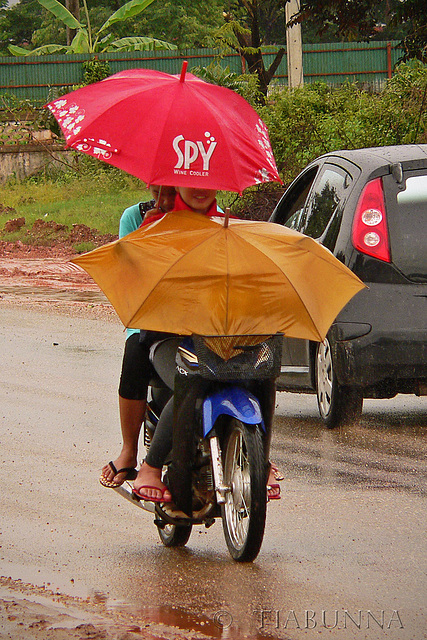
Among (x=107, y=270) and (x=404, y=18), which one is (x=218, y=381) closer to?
(x=107, y=270)

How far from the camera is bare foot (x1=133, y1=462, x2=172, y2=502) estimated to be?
15.9ft

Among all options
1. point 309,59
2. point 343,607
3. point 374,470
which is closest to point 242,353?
point 343,607

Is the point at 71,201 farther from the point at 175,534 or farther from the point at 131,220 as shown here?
the point at 175,534

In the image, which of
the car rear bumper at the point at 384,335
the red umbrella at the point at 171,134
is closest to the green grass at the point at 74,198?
the car rear bumper at the point at 384,335

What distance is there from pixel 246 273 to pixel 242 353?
327 millimetres

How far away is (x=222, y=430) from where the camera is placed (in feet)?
15.7

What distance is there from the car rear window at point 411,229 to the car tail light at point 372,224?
0.05 metres

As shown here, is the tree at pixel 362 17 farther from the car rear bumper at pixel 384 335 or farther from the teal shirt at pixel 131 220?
the teal shirt at pixel 131 220

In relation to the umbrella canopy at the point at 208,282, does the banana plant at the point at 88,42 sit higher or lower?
lower

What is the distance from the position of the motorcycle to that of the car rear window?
2553 millimetres

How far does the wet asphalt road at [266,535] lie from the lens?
4152 millimetres

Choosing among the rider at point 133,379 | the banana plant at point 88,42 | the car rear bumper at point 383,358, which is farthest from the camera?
the banana plant at point 88,42

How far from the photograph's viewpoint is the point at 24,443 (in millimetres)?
7094

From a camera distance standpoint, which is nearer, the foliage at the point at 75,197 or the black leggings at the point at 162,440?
the black leggings at the point at 162,440
